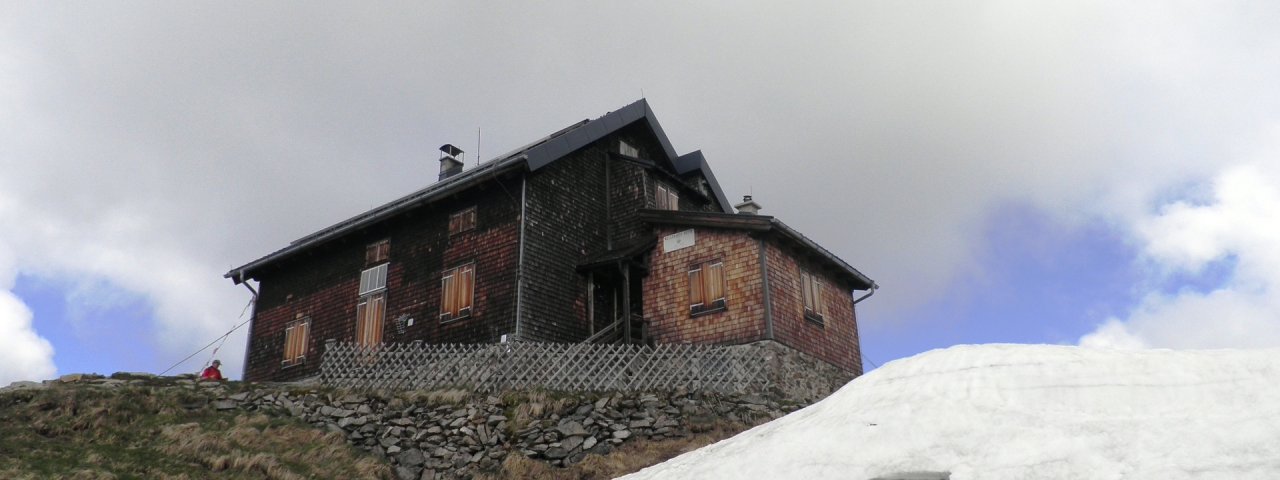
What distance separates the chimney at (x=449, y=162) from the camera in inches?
1118

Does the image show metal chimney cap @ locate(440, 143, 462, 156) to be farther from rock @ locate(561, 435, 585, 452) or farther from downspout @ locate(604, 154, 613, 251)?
rock @ locate(561, 435, 585, 452)

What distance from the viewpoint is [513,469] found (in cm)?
1442

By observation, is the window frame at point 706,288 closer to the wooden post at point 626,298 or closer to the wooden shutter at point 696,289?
the wooden shutter at point 696,289

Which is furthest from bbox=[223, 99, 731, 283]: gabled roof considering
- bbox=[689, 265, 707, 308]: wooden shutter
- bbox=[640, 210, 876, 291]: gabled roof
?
bbox=[689, 265, 707, 308]: wooden shutter

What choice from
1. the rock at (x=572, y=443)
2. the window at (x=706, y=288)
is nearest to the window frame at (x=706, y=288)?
the window at (x=706, y=288)

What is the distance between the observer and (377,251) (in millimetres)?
23953

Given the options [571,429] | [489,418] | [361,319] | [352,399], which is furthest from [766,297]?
[361,319]

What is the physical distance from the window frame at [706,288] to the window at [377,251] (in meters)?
9.26

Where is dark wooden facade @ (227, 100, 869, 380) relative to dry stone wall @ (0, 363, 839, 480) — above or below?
above

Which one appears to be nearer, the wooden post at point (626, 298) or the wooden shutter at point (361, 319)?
the wooden post at point (626, 298)

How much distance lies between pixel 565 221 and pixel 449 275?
11.3ft

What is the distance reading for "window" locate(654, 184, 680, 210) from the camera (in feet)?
78.4

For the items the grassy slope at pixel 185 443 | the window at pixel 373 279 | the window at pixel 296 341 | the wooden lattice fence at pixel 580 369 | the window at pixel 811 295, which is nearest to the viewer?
the grassy slope at pixel 185 443

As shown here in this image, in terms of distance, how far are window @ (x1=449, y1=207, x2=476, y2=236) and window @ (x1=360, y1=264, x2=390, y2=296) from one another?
8.85 feet
